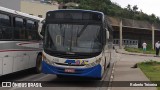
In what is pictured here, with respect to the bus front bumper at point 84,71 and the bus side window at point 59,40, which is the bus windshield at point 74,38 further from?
the bus front bumper at point 84,71

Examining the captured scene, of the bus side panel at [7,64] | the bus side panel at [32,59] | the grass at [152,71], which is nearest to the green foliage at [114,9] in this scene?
the grass at [152,71]

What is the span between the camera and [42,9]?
6862cm

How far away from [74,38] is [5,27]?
2.82m

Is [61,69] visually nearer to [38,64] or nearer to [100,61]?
[100,61]

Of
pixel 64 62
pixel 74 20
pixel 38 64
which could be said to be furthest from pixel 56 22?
pixel 38 64

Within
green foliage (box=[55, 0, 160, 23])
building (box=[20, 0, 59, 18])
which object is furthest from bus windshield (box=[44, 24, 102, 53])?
green foliage (box=[55, 0, 160, 23])

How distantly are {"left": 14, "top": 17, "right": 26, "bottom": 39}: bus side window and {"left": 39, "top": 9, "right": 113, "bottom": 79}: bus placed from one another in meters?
1.43

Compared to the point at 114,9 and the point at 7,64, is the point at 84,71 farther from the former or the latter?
A: the point at 114,9

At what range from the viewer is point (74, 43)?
15375 mm

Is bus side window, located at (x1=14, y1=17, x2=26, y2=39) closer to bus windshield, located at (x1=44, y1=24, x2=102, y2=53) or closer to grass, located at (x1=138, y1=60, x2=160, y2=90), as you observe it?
bus windshield, located at (x1=44, y1=24, x2=102, y2=53)

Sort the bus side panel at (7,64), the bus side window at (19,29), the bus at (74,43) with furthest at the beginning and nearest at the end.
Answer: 1. the bus side window at (19,29)
2. the bus at (74,43)
3. the bus side panel at (7,64)

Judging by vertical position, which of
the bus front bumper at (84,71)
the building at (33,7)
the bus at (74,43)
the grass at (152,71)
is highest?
the building at (33,7)

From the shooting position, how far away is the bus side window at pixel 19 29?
55.0 feet

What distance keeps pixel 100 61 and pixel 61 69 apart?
1.62 meters
